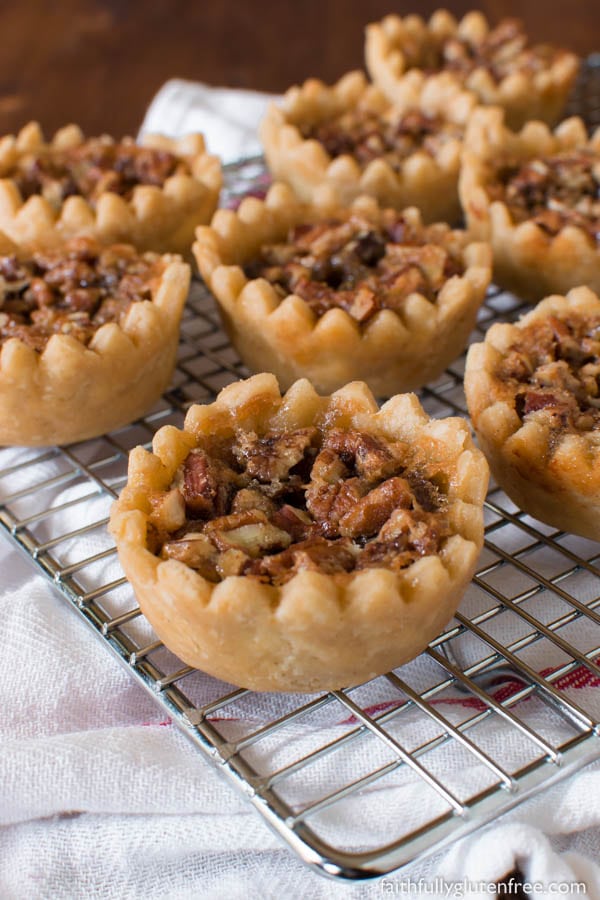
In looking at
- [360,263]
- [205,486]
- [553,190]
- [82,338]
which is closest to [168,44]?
[553,190]

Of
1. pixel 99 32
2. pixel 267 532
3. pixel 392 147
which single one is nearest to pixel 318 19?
pixel 99 32

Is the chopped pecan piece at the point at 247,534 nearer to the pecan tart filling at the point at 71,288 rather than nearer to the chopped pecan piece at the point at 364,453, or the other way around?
the chopped pecan piece at the point at 364,453

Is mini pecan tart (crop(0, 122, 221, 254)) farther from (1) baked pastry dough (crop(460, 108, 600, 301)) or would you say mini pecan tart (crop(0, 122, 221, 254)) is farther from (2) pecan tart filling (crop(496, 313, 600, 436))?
(2) pecan tart filling (crop(496, 313, 600, 436))

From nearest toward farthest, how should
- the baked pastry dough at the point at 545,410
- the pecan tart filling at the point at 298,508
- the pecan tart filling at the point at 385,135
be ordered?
the pecan tart filling at the point at 298,508, the baked pastry dough at the point at 545,410, the pecan tart filling at the point at 385,135

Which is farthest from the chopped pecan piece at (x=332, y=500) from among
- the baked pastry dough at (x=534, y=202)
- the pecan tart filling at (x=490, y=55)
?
the pecan tart filling at (x=490, y=55)

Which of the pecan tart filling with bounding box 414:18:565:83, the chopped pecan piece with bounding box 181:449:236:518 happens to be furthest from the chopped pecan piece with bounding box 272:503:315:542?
the pecan tart filling with bounding box 414:18:565:83

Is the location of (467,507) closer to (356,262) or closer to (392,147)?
(356,262)
